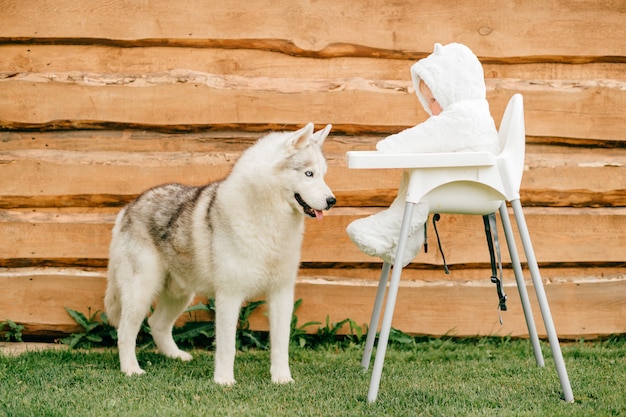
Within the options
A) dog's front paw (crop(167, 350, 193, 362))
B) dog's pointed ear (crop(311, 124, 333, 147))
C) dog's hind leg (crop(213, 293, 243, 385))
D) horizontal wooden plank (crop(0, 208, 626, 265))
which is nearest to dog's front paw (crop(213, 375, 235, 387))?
dog's hind leg (crop(213, 293, 243, 385))

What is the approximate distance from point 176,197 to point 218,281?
2.47 ft

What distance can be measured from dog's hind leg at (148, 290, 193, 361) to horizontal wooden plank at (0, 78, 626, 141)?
1.31 metres

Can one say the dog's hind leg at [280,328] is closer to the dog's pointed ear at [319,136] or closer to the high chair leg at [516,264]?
the dog's pointed ear at [319,136]

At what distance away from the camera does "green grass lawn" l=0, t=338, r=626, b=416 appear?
380 centimetres

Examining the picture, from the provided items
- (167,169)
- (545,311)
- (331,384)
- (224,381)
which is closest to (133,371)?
(224,381)

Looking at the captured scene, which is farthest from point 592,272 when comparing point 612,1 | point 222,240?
point 222,240

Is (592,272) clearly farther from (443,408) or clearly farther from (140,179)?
(140,179)

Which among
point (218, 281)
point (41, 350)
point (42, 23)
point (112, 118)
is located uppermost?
point (42, 23)

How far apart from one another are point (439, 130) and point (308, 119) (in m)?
1.77

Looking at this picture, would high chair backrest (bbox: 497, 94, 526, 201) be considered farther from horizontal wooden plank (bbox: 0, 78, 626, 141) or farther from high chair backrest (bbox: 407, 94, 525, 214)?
horizontal wooden plank (bbox: 0, 78, 626, 141)

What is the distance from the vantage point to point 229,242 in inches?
172

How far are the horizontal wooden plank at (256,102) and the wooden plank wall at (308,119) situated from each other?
10mm

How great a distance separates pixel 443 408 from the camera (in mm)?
3791

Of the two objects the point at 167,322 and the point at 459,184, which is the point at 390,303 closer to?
the point at 459,184
